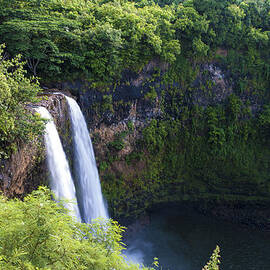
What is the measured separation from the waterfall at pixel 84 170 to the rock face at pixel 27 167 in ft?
3.53

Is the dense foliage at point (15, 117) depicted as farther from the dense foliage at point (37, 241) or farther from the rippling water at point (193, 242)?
the rippling water at point (193, 242)

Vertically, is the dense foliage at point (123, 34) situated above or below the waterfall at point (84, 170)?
above

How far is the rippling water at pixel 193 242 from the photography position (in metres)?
13.1

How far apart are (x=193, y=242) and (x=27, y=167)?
10258 mm

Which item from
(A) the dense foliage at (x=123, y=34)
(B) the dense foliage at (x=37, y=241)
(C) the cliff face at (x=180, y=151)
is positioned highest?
(A) the dense foliage at (x=123, y=34)

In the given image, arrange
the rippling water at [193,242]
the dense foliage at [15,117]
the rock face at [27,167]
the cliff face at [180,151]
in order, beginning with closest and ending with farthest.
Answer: the dense foliage at [15,117]
the rock face at [27,167]
the rippling water at [193,242]
the cliff face at [180,151]

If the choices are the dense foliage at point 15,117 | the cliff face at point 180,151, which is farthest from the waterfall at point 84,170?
the dense foliage at point 15,117

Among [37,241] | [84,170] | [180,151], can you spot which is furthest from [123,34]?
[37,241]

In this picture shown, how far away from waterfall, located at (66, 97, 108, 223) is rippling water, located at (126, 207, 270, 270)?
4.15 meters

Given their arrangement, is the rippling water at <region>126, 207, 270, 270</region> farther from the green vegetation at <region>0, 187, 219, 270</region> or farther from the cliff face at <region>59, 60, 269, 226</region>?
the green vegetation at <region>0, 187, 219, 270</region>

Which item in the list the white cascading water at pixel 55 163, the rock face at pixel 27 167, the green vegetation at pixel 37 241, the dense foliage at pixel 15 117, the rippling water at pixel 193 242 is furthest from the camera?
the rippling water at pixel 193 242

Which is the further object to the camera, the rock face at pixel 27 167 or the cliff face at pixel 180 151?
the cliff face at pixel 180 151

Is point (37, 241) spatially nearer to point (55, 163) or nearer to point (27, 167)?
point (27, 167)

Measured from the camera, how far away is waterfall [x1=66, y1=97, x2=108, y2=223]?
1074 cm
